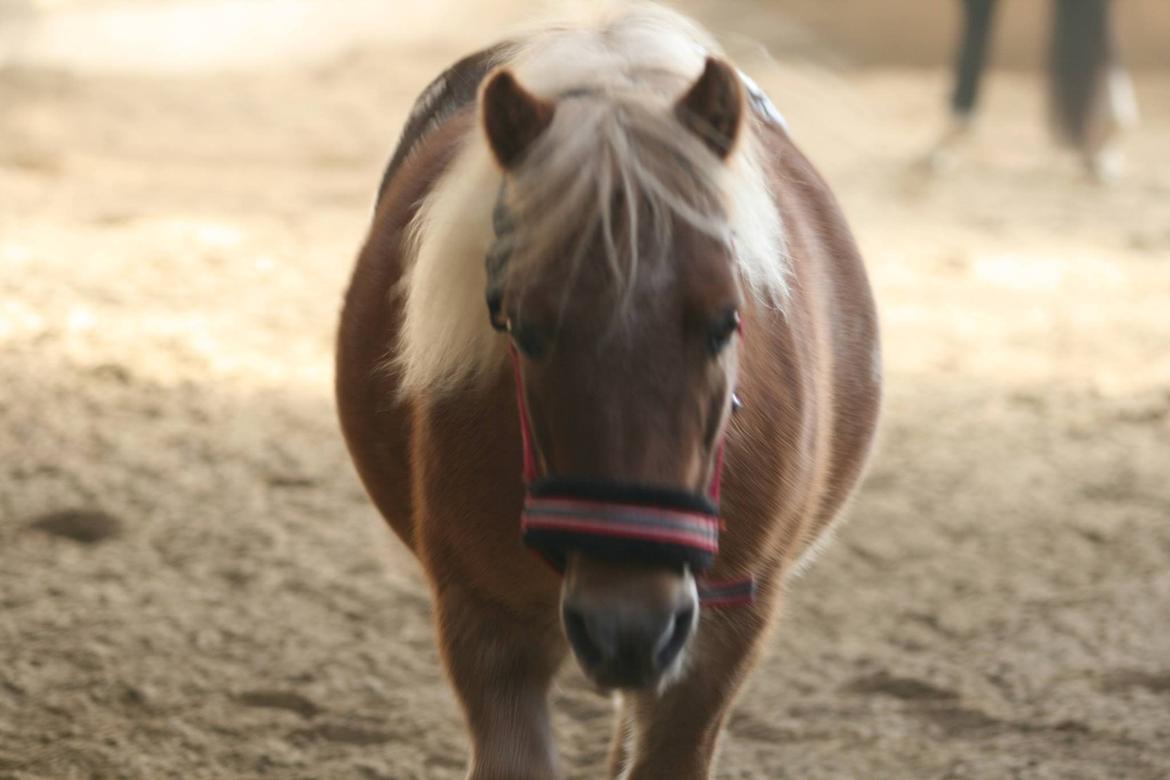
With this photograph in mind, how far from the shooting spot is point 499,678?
176 cm

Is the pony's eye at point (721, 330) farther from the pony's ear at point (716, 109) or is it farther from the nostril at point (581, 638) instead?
the nostril at point (581, 638)

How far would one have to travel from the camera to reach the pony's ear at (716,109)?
1482mm

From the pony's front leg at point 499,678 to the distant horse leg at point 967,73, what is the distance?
18.8 feet

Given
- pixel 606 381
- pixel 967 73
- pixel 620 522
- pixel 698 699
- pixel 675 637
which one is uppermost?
pixel 606 381

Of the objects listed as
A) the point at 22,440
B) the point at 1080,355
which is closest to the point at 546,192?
the point at 22,440

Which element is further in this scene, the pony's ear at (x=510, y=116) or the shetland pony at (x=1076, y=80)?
the shetland pony at (x=1076, y=80)

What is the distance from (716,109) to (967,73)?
598cm

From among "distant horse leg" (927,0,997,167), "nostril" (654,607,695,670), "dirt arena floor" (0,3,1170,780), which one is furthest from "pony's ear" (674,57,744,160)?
"distant horse leg" (927,0,997,167)

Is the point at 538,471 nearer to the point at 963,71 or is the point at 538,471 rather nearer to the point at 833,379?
the point at 833,379

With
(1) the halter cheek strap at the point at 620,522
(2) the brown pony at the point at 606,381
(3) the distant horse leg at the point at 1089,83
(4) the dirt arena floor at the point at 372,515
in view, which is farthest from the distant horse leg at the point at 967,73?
(1) the halter cheek strap at the point at 620,522

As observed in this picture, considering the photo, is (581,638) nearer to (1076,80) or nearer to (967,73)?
(1076,80)

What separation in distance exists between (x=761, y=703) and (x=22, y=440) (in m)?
2.23

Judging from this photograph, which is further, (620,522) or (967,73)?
(967,73)

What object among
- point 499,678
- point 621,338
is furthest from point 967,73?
point 621,338
